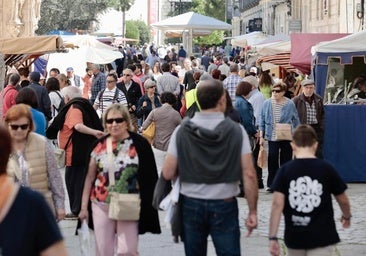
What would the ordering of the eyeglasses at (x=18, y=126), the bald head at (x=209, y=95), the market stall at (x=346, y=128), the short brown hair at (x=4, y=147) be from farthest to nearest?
the market stall at (x=346, y=128) < the eyeglasses at (x=18, y=126) < the bald head at (x=209, y=95) < the short brown hair at (x=4, y=147)

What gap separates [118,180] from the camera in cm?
787

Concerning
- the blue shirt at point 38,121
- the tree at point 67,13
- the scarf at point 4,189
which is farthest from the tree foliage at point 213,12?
the scarf at point 4,189

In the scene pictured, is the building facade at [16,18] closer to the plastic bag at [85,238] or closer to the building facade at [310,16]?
the building facade at [310,16]

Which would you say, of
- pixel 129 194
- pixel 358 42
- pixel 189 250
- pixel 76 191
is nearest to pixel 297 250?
pixel 189 250

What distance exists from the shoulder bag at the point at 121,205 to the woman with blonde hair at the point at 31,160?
1.80ft

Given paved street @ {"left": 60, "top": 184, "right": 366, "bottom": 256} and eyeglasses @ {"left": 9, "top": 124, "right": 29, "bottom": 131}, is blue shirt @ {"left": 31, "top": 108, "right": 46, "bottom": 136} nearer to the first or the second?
paved street @ {"left": 60, "top": 184, "right": 366, "bottom": 256}

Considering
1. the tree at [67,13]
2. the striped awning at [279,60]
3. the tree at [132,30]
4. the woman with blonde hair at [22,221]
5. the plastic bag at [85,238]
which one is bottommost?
the plastic bag at [85,238]

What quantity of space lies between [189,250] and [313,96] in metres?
8.20

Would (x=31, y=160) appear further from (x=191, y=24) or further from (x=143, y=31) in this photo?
(x=143, y=31)

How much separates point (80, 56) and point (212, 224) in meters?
22.5

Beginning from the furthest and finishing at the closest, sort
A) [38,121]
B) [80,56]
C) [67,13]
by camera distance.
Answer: [67,13] → [80,56] → [38,121]

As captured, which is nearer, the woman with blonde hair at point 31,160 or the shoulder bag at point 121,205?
the shoulder bag at point 121,205

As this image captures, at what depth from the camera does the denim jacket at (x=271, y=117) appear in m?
14.1

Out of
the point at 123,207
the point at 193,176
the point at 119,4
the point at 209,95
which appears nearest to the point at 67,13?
the point at 119,4
